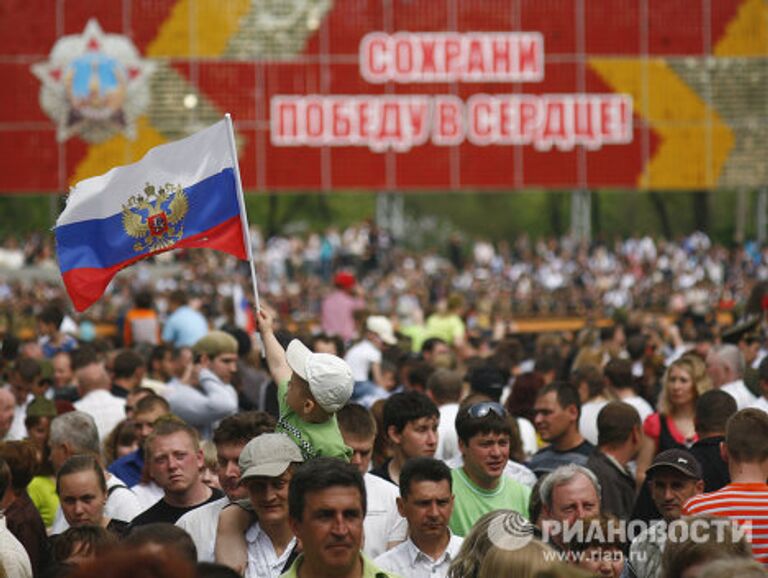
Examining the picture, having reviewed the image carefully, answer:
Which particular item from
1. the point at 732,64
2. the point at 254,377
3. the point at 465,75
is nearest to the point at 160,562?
the point at 254,377

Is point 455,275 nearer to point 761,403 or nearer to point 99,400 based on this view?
point 99,400

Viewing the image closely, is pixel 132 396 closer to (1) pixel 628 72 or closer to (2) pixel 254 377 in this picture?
(2) pixel 254 377

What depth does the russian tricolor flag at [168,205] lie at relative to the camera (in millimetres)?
8258

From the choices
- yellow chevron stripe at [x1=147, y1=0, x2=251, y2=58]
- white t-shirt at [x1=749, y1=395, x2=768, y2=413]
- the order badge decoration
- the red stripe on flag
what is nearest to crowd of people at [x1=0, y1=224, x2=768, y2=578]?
white t-shirt at [x1=749, y1=395, x2=768, y2=413]

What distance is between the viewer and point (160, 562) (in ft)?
14.5

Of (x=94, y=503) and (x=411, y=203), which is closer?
(x=94, y=503)

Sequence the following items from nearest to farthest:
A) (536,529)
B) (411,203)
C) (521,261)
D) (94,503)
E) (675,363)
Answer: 1. (536,529)
2. (94,503)
3. (675,363)
4. (521,261)
5. (411,203)

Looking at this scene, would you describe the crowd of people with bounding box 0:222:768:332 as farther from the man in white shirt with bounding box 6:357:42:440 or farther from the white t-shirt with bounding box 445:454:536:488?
the white t-shirt with bounding box 445:454:536:488

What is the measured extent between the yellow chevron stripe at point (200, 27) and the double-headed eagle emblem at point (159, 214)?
2462 centimetres

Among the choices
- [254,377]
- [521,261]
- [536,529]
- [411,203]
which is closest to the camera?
[536,529]

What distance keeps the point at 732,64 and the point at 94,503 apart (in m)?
27.6

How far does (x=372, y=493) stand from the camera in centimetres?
791

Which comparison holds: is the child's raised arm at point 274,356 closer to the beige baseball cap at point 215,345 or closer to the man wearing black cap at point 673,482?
the man wearing black cap at point 673,482

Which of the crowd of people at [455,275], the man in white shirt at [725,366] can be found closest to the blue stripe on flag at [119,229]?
the man in white shirt at [725,366]
